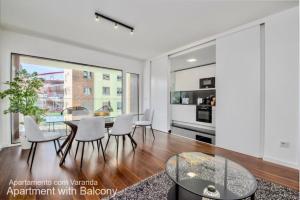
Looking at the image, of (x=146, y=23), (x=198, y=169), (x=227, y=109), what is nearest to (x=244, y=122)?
(x=227, y=109)

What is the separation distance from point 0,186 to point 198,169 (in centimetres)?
250

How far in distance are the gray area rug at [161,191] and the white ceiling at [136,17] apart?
2693 millimetres

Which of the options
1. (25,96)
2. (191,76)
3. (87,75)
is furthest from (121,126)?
(191,76)

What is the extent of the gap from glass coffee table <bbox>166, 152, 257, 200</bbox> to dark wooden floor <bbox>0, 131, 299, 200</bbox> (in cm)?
67

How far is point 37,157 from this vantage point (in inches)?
109

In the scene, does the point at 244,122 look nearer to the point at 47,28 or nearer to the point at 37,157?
the point at 37,157

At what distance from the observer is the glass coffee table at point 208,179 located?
52.2 inches

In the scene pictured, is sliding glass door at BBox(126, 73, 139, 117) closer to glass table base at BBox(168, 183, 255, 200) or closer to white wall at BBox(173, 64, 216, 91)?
white wall at BBox(173, 64, 216, 91)

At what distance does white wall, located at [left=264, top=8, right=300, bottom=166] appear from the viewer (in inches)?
93.2

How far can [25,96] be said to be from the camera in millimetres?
3150

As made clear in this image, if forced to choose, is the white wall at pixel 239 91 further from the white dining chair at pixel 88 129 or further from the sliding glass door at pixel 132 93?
the sliding glass door at pixel 132 93

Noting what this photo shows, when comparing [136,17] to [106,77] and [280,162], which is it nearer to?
[106,77]

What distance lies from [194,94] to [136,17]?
12.5 feet

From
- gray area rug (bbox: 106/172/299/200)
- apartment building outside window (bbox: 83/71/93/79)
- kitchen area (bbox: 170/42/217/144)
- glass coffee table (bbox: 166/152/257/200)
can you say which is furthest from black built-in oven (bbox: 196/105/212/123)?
apartment building outside window (bbox: 83/71/93/79)
